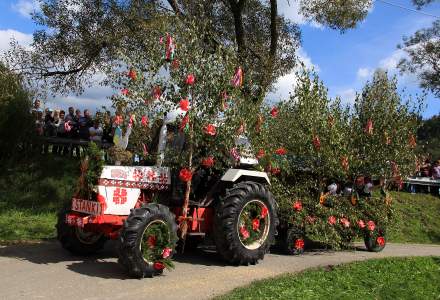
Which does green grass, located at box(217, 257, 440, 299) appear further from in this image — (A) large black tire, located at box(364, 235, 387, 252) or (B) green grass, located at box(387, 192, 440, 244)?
(B) green grass, located at box(387, 192, 440, 244)

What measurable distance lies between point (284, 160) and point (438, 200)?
46.4 ft

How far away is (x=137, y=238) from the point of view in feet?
24.2

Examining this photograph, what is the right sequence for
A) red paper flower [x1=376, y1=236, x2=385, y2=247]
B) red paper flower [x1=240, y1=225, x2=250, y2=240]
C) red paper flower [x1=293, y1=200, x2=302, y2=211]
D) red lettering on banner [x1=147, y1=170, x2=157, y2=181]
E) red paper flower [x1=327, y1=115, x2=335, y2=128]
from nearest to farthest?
red lettering on banner [x1=147, y1=170, x2=157, y2=181]
red paper flower [x1=240, y1=225, x2=250, y2=240]
red paper flower [x1=293, y1=200, x2=302, y2=211]
red paper flower [x1=327, y1=115, x2=335, y2=128]
red paper flower [x1=376, y1=236, x2=385, y2=247]

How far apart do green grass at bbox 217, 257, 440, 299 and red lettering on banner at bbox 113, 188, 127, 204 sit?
2.21 metres

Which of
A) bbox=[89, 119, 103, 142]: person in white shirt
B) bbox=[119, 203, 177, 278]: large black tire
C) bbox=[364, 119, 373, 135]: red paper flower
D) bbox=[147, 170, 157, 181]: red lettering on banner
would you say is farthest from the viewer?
bbox=[89, 119, 103, 142]: person in white shirt

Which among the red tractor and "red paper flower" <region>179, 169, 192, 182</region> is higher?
"red paper flower" <region>179, 169, 192, 182</region>

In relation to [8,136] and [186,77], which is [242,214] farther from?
[8,136]

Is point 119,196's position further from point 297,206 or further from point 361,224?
point 361,224

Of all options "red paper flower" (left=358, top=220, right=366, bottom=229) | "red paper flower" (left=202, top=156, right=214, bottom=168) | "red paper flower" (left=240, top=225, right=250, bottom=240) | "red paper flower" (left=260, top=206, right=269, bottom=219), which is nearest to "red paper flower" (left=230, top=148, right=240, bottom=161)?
"red paper flower" (left=202, top=156, right=214, bottom=168)

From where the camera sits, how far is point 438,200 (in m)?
22.7

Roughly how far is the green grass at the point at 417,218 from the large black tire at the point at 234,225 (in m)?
9.21

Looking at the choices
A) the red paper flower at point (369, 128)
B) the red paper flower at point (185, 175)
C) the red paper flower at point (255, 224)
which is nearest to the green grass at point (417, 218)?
the red paper flower at point (369, 128)

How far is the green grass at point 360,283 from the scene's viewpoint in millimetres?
7527

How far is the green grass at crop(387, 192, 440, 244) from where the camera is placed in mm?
18278
